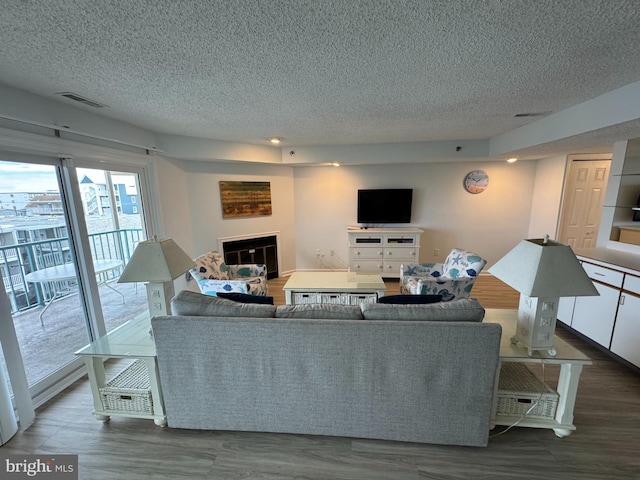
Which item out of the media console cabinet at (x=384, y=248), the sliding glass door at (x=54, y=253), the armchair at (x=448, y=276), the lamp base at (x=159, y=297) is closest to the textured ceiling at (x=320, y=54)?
the sliding glass door at (x=54, y=253)

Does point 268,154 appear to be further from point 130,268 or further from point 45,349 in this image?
point 45,349

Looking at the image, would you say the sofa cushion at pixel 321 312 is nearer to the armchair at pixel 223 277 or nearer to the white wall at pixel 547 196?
the armchair at pixel 223 277

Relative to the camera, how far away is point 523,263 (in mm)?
1532

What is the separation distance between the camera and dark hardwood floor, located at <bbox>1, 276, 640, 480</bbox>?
146 centimetres

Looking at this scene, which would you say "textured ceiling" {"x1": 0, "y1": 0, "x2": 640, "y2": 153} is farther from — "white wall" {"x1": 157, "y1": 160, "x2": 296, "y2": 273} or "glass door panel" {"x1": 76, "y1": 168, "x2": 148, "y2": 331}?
"white wall" {"x1": 157, "y1": 160, "x2": 296, "y2": 273}

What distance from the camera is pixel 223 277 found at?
334 cm

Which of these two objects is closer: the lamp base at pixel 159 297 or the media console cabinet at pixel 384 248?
the lamp base at pixel 159 297

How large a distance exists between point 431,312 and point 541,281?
615 mm

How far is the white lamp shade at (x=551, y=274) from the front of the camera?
143cm

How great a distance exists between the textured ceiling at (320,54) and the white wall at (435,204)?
2.21 meters

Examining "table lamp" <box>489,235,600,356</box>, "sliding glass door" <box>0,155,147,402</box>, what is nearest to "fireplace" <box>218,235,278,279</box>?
"sliding glass door" <box>0,155,147,402</box>

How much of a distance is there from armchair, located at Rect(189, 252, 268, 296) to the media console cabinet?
188 cm

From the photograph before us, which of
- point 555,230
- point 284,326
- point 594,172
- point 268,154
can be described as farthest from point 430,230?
point 284,326

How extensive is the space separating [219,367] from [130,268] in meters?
0.90
